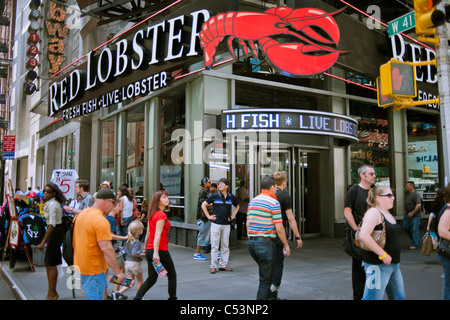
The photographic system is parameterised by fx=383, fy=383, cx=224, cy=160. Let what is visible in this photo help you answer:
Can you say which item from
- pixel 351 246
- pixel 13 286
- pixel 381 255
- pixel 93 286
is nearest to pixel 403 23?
pixel 351 246

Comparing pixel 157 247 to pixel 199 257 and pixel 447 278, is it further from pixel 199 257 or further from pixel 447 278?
pixel 199 257

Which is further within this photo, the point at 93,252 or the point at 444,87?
the point at 444,87

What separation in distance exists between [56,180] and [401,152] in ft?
40.8

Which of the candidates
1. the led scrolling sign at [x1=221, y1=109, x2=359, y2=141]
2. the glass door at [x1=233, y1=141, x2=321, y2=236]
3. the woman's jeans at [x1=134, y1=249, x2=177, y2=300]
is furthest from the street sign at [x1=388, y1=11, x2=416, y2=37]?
the woman's jeans at [x1=134, y1=249, x2=177, y2=300]

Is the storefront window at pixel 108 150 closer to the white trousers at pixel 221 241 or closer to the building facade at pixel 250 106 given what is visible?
the building facade at pixel 250 106

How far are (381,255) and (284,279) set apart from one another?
11.5ft

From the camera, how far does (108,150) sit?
701 inches

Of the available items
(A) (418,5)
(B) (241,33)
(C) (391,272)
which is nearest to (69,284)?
(C) (391,272)

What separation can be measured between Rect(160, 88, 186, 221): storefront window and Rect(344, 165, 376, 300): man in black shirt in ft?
22.6

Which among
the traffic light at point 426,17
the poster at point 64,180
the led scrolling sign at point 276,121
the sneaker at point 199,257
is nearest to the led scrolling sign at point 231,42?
the led scrolling sign at point 276,121

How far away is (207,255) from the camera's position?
991cm

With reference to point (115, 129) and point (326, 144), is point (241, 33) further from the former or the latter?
point (115, 129)

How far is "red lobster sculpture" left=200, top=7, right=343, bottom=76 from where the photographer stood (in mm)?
8281

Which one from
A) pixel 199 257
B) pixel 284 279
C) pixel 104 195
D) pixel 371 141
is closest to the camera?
pixel 104 195
